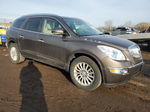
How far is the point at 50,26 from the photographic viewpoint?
4.01 meters

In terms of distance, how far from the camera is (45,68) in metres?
4.88

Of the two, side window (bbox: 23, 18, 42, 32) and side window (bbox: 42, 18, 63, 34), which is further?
side window (bbox: 23, 18, 42, 32)

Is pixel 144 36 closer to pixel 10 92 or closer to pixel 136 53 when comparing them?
pixel 136 53

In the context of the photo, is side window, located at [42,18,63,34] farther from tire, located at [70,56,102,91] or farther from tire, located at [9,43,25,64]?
tire, located at [9,43,25,64]

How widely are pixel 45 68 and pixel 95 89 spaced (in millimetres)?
2263

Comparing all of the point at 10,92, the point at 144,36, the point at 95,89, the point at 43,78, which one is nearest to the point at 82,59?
the point at 95,89

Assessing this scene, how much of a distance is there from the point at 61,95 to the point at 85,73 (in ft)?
2.60

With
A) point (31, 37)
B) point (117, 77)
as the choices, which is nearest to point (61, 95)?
point (117, 77)

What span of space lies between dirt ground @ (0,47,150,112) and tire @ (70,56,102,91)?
17cm

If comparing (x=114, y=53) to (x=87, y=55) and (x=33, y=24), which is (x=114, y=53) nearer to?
(x=87, y=55)

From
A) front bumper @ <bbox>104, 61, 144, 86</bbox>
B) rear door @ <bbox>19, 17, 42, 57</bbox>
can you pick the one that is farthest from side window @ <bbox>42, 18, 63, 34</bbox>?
front bumper @ <bbox>104, 61, 144, 86</bbox>

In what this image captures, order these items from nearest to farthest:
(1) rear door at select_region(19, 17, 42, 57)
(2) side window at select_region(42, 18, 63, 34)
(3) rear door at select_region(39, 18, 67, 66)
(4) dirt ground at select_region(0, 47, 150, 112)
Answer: (4) dirt ground at select_region(0, 47, 150, 112)
(3) rear door at select_region(39, 18, 67, 66)
(2) side window at select_region(42, 18, 63, 34)
(1) rear door at select_region(19, 17, 42, 57)

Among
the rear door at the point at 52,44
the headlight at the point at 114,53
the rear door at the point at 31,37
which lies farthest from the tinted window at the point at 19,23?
the headlight at the point at 114,53

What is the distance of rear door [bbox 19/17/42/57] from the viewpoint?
424cm
